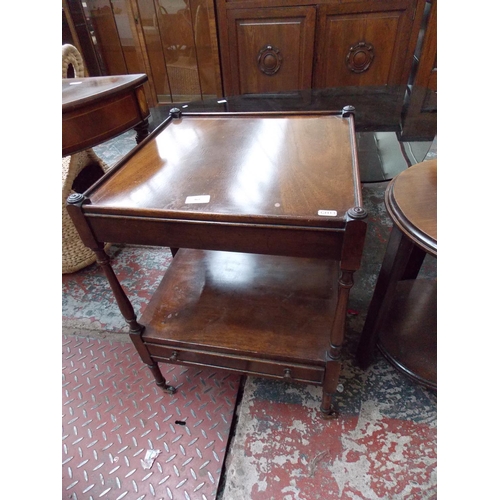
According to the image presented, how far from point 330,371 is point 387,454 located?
0.37 metres

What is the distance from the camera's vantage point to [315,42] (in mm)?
2521

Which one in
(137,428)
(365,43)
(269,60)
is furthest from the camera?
(269,60)

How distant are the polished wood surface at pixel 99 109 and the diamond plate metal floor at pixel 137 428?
85cm

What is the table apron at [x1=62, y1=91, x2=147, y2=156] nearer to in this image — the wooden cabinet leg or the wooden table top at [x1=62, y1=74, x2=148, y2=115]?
the wooden table top at [x1=62, y1=74, x2=148, y2=115]

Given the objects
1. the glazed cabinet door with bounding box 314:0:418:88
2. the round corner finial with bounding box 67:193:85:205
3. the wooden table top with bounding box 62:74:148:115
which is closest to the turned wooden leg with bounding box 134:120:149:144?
the wooden table top with bounding box 62:74:148:115

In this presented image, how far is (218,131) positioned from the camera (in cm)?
116

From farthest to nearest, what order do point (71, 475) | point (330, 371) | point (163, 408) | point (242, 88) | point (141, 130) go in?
point (242, 88) < point (141, 130) < point (163, 408) < point (71, 475) < point (330, 371)

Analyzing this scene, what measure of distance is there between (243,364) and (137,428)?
18.6 inches

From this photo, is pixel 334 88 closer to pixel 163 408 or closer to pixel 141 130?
pixel 141 130

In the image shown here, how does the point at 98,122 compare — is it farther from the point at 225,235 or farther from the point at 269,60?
the point at 269,60

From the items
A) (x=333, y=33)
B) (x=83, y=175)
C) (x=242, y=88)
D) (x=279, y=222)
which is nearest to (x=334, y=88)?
(x=333, y=33)

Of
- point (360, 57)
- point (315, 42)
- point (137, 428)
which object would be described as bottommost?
point (137, 428)

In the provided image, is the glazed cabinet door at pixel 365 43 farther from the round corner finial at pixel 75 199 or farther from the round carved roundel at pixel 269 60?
the round corner finial at pixel 75 199

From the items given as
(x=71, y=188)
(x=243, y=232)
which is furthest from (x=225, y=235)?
(x=71, y=188)
